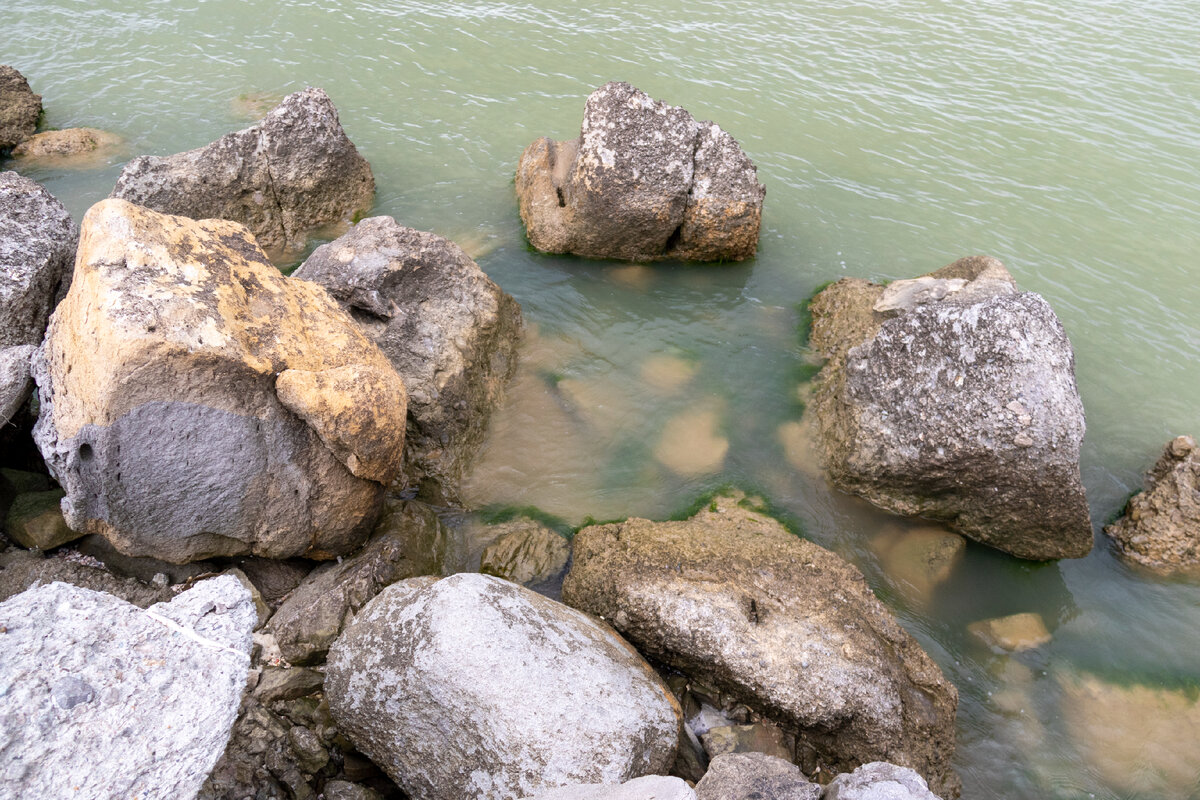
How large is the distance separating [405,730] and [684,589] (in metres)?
1.96

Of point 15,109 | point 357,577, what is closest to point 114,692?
point 357,577

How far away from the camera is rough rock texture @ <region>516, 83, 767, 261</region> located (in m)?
8.08

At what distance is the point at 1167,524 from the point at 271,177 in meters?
9.32

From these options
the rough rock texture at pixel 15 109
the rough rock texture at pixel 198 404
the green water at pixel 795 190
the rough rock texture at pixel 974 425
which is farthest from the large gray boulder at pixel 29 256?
the rough rock texture at pixel 974 425

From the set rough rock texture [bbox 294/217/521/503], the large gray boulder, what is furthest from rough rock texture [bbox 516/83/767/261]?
the large gray boulder

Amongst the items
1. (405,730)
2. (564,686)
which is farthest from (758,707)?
(405,730)

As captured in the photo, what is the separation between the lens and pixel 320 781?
4133 mm

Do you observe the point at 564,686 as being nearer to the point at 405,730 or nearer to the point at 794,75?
the point at 405,730

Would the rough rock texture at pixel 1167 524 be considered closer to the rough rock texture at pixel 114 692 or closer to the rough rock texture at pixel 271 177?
the rough rock texture at pixel 114 692

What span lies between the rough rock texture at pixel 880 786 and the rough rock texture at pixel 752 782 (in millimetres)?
146

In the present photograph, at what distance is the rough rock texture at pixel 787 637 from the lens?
464cm

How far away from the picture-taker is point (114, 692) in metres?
3.02

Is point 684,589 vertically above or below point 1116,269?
below

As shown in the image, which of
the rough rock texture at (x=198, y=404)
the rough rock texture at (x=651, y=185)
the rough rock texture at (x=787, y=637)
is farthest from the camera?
the rough rock texture at (x=651, y=185)
